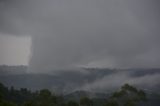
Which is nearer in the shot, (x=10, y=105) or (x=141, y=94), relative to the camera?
(x=10, y=105)

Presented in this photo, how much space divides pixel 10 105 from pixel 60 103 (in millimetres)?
36104

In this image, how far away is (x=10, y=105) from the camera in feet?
347

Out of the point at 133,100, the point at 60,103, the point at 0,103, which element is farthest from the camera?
the point at 60,103

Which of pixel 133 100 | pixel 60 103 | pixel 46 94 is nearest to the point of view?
pixel 133 100

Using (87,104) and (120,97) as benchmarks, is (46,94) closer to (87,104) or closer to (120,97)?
(87,104)

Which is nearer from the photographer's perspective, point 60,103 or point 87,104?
point 87,104

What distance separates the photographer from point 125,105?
111 meters

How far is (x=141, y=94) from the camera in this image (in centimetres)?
11262

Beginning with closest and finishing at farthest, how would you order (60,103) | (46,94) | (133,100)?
(133,100)
(46,94)
(60,103)

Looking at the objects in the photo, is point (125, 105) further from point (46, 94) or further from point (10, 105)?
point (10, 105)

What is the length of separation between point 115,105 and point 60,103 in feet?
107

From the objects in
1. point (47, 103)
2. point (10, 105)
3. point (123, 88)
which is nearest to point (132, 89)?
point (123, 88)

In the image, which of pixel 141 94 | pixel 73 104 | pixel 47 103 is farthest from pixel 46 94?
pixel 141 94

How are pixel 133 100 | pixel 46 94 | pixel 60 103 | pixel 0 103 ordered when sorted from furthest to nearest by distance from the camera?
pixel 60 103 → pixel 46 94 → pixel 133 100 → pixel 0 103
